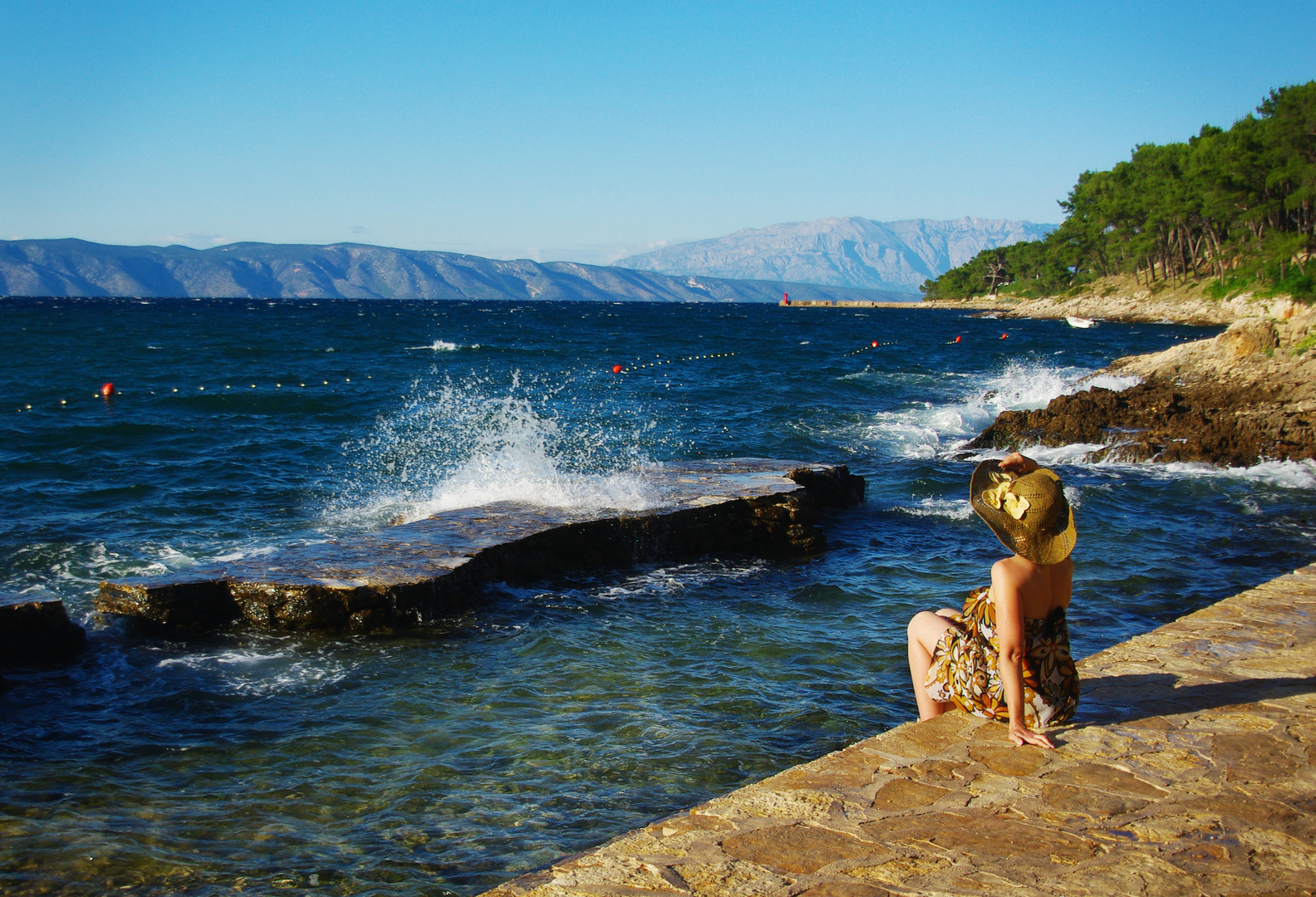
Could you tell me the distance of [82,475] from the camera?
14.5m

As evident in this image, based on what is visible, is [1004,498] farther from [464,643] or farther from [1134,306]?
[1134,306]

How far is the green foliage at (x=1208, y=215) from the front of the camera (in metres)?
48.5

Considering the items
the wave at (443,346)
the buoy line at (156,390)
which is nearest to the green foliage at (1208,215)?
the buoy line at (156,390)

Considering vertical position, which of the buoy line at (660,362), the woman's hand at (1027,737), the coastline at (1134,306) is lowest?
the woman's hand at (1027,737)

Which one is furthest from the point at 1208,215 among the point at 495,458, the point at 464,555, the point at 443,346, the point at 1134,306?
the point at 464,555

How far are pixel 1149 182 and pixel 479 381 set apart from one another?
223ft

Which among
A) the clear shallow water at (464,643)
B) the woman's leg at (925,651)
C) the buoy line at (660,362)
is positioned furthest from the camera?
the buoy line at (660,362)

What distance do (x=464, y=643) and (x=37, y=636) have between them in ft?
10.4

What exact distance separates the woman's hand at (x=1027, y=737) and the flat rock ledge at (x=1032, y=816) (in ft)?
0.15

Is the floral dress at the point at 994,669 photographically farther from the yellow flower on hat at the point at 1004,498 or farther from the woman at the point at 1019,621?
the yellow flower on hat at the point at 1004,498

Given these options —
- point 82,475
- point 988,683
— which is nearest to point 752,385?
point 82,475

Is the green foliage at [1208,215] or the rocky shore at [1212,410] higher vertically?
the green foliage at [1208,215]

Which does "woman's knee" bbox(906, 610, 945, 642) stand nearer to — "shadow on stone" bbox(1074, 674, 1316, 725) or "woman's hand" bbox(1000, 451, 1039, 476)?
"shadow on stone" bbox(1074, 674, 1316, 725)

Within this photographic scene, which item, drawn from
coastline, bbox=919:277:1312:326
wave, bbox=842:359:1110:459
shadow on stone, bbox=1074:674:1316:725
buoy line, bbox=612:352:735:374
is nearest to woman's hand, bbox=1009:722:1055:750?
shadow on stone, bbox=1074:674:1316:725
